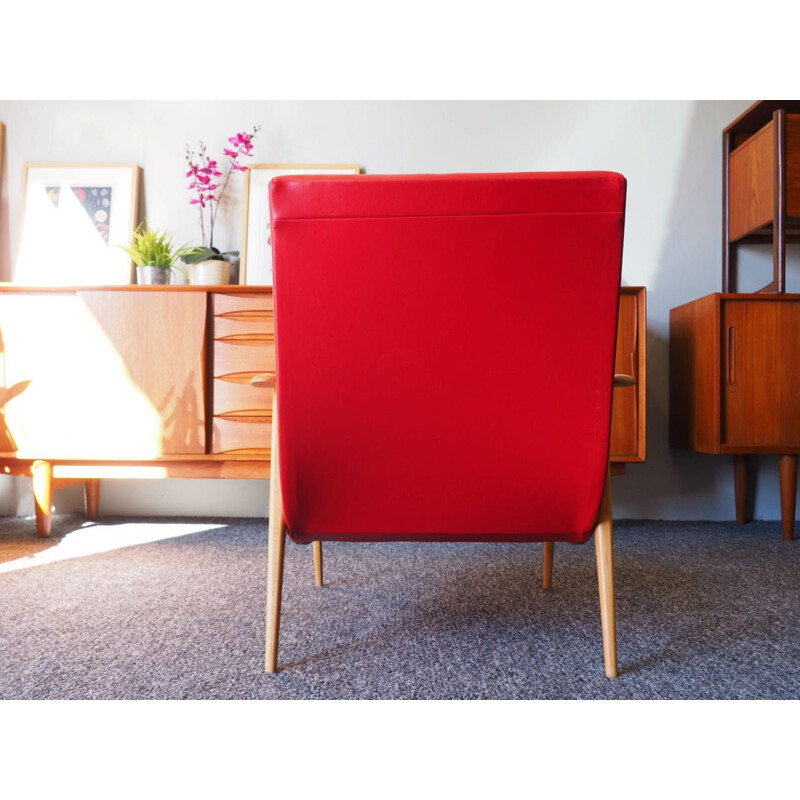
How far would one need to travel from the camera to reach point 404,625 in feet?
4.13

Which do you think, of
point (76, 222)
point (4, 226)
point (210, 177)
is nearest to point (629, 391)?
point (210, 177)

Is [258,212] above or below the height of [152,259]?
above

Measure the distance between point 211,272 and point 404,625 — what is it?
64.4 inches

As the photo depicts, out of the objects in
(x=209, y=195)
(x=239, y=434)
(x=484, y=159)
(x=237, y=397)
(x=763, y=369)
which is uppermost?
(x=484, y=159)

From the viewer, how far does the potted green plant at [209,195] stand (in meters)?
2.35

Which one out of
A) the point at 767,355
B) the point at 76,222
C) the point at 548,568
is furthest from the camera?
the point at 76,222

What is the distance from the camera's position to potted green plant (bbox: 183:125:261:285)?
2.35 meters

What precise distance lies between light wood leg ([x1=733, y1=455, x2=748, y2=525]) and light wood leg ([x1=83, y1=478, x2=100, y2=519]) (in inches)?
101

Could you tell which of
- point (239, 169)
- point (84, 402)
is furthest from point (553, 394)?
point (239, 169)

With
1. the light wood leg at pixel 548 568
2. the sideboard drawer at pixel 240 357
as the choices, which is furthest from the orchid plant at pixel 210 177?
the light wood leg at pixel 548 568

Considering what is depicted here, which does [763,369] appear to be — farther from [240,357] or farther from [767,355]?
[240,357]

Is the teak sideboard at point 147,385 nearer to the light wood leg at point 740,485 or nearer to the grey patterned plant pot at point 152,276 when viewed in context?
the grey patterned plant pot at point 152,276

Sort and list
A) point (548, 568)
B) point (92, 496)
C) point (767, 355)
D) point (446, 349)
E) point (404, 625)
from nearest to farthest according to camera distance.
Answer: point (446, 349) → point (404, 625) → point (548, 568) → point (767, 355) → point (92, 496)
